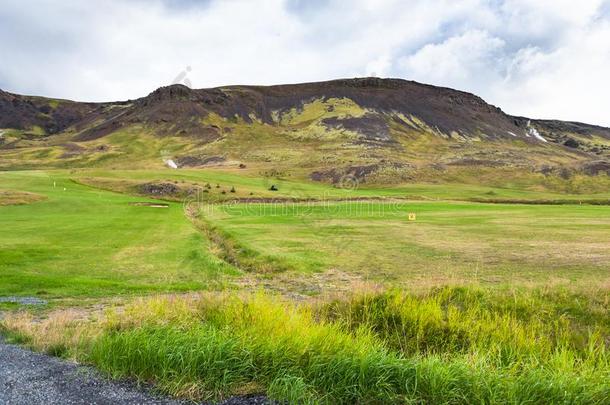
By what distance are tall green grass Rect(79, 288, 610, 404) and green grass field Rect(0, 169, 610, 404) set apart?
4 centimetres

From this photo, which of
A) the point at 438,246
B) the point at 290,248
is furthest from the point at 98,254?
the point at 438,246

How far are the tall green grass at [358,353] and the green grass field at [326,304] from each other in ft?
0.15

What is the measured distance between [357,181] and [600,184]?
58.8m

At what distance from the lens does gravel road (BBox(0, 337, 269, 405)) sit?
820 centimetres

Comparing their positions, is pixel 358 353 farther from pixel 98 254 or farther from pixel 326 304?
pixel 98 254

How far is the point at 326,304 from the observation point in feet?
48.2

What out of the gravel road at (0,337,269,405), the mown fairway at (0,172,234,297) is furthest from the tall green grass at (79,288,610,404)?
the mown fairway at (0,172,234,297)

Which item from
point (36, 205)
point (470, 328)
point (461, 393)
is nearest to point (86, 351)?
point (461, 393)

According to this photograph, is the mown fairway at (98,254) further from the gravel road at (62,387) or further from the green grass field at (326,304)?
the gravel road at (62,387)

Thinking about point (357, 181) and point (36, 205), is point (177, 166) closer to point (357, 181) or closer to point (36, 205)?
point (357, 181)

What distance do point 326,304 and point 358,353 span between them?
5.10 m

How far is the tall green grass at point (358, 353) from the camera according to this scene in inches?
333

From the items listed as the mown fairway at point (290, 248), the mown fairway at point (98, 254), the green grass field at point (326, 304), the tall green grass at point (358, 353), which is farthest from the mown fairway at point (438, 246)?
the mown fairway at point (98, 254)

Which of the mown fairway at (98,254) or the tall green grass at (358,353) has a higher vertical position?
the tall green grass at (358,353)
